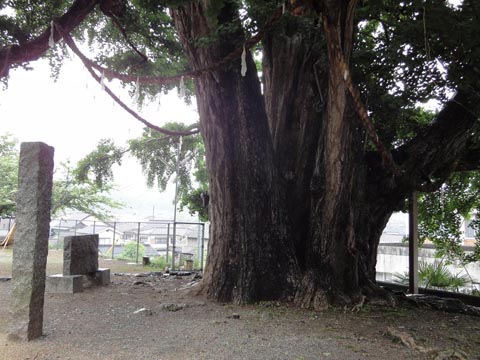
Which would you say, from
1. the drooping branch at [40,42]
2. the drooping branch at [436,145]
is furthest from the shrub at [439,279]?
the drooping branch at [40,42]

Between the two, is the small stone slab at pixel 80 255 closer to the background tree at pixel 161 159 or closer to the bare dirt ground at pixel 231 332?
the bare dirt ground at pixel 231 332

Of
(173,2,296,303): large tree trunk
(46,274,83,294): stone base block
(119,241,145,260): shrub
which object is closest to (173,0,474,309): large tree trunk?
(173,2,296,303): large tree trunk

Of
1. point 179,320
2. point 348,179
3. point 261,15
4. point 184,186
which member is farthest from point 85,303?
point 184,186

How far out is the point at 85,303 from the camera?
19.6 ft

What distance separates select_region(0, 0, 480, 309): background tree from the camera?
5488mm

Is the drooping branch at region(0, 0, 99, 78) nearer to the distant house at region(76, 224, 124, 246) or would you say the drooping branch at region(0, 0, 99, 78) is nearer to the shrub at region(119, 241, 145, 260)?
the distant house at region(76, 224, 124, 246)

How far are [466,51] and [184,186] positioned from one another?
9.72 metres

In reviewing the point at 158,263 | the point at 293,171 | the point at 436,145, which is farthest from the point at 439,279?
the point at 158,263

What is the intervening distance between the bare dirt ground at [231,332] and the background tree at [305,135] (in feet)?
1.94

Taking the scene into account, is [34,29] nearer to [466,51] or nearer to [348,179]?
[348,179]

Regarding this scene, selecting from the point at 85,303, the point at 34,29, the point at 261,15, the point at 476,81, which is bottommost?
the point at 85,303

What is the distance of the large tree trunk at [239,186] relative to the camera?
5.69 metres

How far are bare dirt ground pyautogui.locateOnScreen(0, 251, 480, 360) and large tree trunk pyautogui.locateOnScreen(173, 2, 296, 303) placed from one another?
40 cm

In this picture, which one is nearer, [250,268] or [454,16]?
[454,16]
